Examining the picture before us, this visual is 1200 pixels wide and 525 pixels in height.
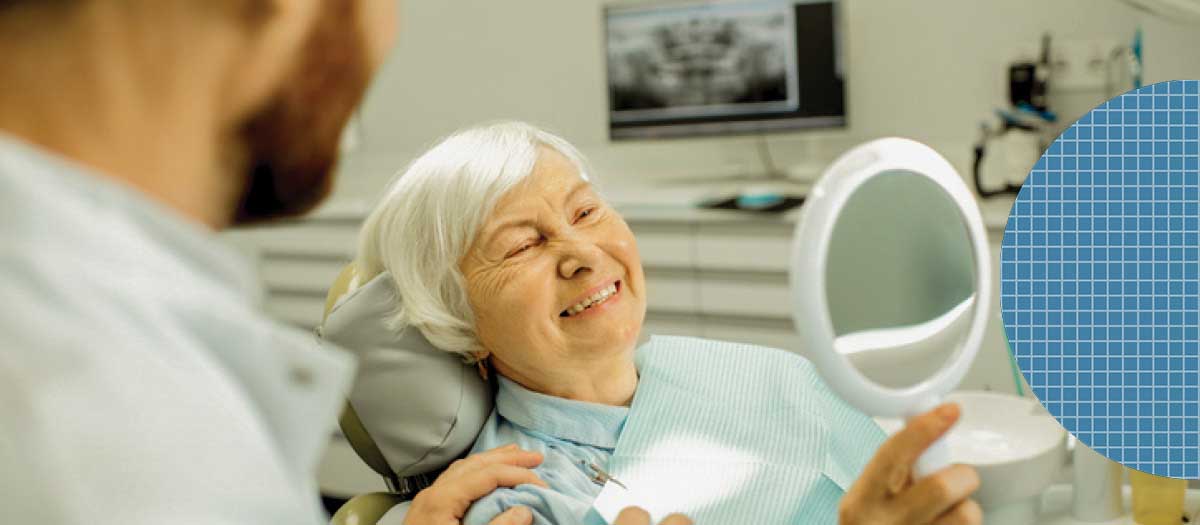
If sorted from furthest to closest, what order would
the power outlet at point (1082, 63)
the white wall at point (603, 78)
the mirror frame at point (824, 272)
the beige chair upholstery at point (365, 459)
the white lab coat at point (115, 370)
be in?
the white wall at point (603, 78) → the power outlet at point (1082, 63) → the beige chair upholstery at point (365, 459) → the mirror frame at point (824, 272) → the white lab coat at point (115, 370)

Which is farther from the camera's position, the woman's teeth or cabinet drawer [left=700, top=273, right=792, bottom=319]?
cabinet drawer [left=700, top=273, right=792, bottom=319]

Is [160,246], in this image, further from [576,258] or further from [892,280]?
[576,258]

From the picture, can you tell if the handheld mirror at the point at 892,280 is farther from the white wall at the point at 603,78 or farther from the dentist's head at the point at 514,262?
the white wall at the point at 603,78

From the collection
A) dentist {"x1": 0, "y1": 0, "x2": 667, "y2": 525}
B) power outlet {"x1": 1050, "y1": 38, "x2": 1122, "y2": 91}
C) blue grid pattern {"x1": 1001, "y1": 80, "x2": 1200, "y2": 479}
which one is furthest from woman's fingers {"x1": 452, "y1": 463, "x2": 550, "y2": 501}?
power outlet {"x1": 1050, "y1": 38, "x2": 1122, "y2": 91}

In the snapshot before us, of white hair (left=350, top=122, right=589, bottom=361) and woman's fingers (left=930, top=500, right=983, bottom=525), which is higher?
white hair (left=350, top=122, right=589, bottom=361)

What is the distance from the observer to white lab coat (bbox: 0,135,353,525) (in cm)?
48

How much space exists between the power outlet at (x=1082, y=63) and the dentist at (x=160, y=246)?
10.0ft

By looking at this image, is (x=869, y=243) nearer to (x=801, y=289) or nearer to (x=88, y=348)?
(x=801, y=289)

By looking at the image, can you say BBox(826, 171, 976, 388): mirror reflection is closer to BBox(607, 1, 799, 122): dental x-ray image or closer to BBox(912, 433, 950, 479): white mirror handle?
BBox(912, 433, 950, 479): white mirror handle

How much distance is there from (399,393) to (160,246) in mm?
1061

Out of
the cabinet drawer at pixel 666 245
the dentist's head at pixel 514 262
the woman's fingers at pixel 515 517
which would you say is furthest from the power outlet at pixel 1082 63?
the woman's fingers at pixel 515 517

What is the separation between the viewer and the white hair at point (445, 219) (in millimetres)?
1568

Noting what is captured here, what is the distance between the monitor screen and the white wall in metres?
0.11

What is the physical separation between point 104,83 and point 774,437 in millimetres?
1204
